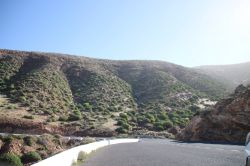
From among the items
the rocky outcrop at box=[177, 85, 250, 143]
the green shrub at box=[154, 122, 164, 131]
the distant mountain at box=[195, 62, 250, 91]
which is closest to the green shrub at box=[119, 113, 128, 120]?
the green shrub at box=[154, 122, 164, 131]

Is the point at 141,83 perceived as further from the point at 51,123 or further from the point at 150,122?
the point at 51,123

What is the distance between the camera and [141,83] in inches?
3799

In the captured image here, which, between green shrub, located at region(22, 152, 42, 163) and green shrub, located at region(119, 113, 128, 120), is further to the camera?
green shrub, located at region(119, 113, 128, 120)

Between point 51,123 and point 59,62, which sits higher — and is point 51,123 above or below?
below

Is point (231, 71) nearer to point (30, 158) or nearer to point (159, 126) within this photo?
point (159, 126)

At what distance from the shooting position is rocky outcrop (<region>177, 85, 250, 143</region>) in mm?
35719

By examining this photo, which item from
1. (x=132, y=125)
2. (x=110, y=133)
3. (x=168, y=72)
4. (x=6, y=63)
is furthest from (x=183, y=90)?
(x=6, y=63)

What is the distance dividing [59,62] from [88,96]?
21.4m

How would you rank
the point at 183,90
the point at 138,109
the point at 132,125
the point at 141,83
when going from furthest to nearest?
the point at 141,83 < the point at 183,90 < the point at 138,109 < the point at 132,125

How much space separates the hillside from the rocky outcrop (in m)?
16.7

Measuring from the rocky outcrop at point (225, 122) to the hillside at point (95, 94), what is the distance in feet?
54.7

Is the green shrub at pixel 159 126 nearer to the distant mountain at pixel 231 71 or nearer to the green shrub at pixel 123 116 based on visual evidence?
the green shrub at pixel 123 116

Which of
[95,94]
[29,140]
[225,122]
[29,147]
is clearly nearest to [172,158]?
[29,147]

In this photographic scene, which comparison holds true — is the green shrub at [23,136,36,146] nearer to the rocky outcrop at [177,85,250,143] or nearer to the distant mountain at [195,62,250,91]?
the rocky outcrop at [177,85,250,143]
